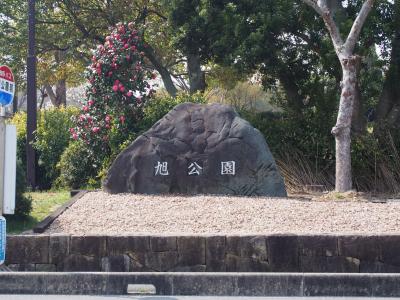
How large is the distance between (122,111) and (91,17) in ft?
25.4

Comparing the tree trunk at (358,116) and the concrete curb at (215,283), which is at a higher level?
the tree trunk at (358,116)

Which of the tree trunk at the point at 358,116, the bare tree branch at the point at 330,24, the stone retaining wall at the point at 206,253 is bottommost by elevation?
the stone retaining wall at the point at 206,253

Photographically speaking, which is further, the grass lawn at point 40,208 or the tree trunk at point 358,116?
the tree trunk at point 358,116

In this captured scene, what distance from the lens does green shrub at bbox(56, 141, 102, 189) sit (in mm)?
15734

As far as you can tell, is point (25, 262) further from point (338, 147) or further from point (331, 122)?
point (331, 122)

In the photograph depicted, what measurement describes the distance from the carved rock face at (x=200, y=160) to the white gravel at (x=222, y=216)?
1.45 ft

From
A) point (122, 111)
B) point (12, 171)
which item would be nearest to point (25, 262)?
point (12, 171)

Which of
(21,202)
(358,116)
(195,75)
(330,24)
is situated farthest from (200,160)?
(195,75)

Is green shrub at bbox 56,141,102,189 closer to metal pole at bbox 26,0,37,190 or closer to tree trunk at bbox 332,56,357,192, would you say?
metal pole at bbox 26,0,37,190

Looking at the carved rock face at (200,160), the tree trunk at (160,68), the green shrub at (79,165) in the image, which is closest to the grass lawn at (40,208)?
the green shrub at (79,165)

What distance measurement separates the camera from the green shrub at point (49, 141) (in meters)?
17.2

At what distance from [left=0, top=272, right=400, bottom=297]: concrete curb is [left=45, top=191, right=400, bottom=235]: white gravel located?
1864 mm

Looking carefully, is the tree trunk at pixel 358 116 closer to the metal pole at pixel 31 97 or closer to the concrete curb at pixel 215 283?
the metal pole at pixel 31 97

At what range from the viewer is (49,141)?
17.3m
